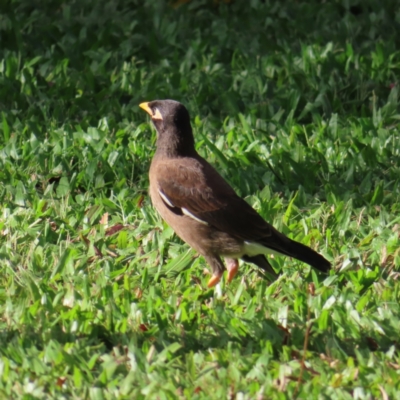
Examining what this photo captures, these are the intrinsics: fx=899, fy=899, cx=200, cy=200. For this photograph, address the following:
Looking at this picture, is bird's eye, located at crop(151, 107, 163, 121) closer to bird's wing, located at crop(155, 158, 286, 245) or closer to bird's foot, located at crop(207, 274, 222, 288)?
bird's wing, located at crop(155, 158, 286, 245)

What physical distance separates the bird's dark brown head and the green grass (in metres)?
0.55

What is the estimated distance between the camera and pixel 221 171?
689cm

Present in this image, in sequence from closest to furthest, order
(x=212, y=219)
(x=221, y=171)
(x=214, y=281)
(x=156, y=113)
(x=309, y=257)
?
(x=309, y=257), (x=214, y=281), (x=212, y=219), (x=156, y=113), (x=221, y=171)

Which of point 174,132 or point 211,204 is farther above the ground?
point 174,132

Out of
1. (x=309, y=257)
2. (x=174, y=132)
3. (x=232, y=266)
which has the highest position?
(x=174, y=132)

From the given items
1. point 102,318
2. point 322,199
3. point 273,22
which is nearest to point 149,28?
point 273,22

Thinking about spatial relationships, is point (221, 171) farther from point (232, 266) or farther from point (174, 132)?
point (232, 266)

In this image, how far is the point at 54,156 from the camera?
272 inches

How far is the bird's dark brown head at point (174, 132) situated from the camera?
5934 mm

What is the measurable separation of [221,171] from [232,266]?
1370 millimetres

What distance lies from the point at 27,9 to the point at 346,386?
7050 mm

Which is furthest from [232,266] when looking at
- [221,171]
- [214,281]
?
[221,171]

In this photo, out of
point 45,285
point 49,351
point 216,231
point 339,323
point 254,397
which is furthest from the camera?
point 216,231

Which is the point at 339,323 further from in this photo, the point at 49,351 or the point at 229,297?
the point at 49,351
